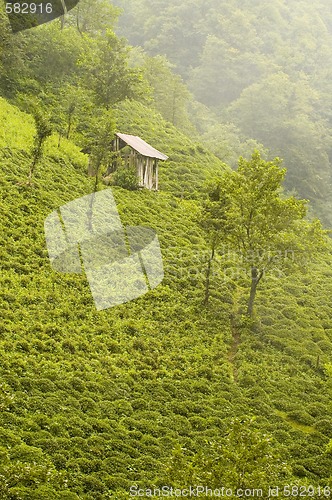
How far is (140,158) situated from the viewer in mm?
50094

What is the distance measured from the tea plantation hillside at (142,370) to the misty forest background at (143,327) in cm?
8

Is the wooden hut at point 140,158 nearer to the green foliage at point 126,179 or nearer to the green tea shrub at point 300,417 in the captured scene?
the green foliage at point 126,179

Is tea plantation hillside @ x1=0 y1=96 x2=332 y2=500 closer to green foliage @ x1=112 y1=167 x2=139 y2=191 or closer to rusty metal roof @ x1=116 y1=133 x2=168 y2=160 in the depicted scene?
green foliage @ x1=112 y1=167 x2=139 y2=191

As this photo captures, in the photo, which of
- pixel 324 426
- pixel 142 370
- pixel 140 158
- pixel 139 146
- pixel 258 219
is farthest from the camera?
pixel 139 146

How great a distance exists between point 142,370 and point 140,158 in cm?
2616

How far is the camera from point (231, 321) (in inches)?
1427

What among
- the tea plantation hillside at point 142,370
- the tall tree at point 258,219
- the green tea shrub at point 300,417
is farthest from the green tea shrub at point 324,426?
the tall tree at point 258,219

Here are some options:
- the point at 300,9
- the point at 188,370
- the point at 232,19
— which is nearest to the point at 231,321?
the point at 188,370

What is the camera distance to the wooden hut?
49.8 metres

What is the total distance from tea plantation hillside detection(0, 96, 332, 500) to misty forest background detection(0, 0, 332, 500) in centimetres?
8

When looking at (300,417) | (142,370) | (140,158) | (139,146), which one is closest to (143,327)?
(142,370)

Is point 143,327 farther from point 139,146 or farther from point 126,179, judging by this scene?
point 139,146

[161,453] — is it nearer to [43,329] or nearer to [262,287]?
[43,329]

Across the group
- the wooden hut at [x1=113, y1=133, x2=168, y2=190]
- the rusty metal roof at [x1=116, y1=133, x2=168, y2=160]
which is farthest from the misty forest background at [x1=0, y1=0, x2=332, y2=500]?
the rusty metal roof at [x1=116, y1=133, x2=168, y2=160]
